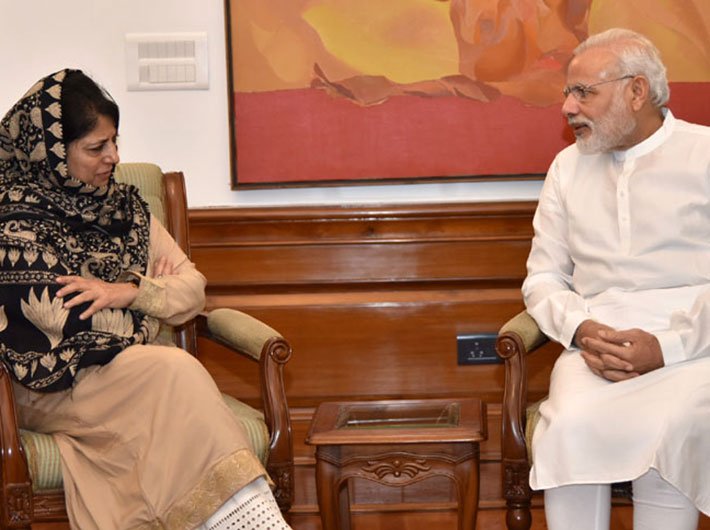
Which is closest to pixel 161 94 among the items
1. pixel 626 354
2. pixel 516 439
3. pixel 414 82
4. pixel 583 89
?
pixel 414 82

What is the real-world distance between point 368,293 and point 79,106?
5.07 ft

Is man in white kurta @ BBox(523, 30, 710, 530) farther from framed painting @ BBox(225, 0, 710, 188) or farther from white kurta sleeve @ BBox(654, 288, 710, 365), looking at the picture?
framed painting @ BBox(225, 0, 710, 188)

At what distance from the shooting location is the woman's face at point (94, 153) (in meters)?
3.21

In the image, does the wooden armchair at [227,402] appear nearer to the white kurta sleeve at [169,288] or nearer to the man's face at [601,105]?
the white kurta sleeve at [169,288]

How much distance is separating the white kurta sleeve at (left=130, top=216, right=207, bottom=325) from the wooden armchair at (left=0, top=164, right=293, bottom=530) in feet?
0.45

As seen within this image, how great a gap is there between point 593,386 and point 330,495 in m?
0.80

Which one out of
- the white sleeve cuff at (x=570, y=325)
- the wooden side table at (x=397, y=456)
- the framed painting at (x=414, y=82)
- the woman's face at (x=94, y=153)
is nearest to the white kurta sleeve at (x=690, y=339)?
the white sleeve cuff at (x=570, y=325)

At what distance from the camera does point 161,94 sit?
14.0ft

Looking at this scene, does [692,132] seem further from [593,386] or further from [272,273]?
[272,273]

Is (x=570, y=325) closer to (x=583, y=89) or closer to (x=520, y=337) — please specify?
(x=520, y=337)

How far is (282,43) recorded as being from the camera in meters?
4.17

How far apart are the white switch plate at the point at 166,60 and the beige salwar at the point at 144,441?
1.45m

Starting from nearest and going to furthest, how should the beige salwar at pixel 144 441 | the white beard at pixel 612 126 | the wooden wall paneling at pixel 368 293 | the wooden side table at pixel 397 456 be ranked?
the beige salwar at pixel 144 441
the wooden side table at pixel 397 456
the white beard at pixel 612 126
the wooden wall paneling at pixel 368 293

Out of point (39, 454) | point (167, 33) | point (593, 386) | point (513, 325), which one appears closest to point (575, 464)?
point (593, 386)
